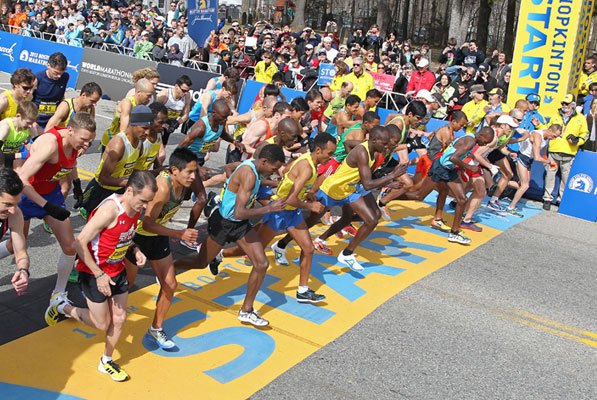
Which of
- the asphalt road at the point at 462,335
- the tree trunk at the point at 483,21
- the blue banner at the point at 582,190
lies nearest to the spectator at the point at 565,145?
the blue banner at the point at 582,190

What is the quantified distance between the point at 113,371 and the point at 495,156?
26.7 feet

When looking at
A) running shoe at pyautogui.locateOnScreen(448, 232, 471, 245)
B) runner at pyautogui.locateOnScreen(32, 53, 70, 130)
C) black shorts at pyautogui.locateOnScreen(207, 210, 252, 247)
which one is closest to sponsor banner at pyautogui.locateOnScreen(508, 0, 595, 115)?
running shoe at pyautogui.locateOnScreen(448, 232, 471, 245)

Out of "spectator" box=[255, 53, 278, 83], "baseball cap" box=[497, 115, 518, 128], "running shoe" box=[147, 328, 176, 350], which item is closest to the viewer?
"running shoe" box=[147, 328, 176, 350]

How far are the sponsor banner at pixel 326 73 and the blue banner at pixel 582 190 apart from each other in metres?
6.73

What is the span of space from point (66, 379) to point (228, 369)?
130 centimetres

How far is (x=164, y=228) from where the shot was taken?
5367 millimetres

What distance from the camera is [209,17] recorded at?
1945cm

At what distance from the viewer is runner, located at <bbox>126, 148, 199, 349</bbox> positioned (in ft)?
17.7

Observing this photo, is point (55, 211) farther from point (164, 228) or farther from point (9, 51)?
point (9, 51)

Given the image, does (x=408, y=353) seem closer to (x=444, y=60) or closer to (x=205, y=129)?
(x=205, y=129)

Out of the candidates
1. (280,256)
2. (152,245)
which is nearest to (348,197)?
(280,256)

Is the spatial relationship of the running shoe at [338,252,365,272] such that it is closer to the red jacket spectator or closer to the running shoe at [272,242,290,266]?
the running shoe at [272,242,290,266]

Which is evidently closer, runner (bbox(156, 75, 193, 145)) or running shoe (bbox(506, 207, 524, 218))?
runner (bbox(156, 75, 193, 145))

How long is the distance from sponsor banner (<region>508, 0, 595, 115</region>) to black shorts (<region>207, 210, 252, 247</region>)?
32.4 ft
